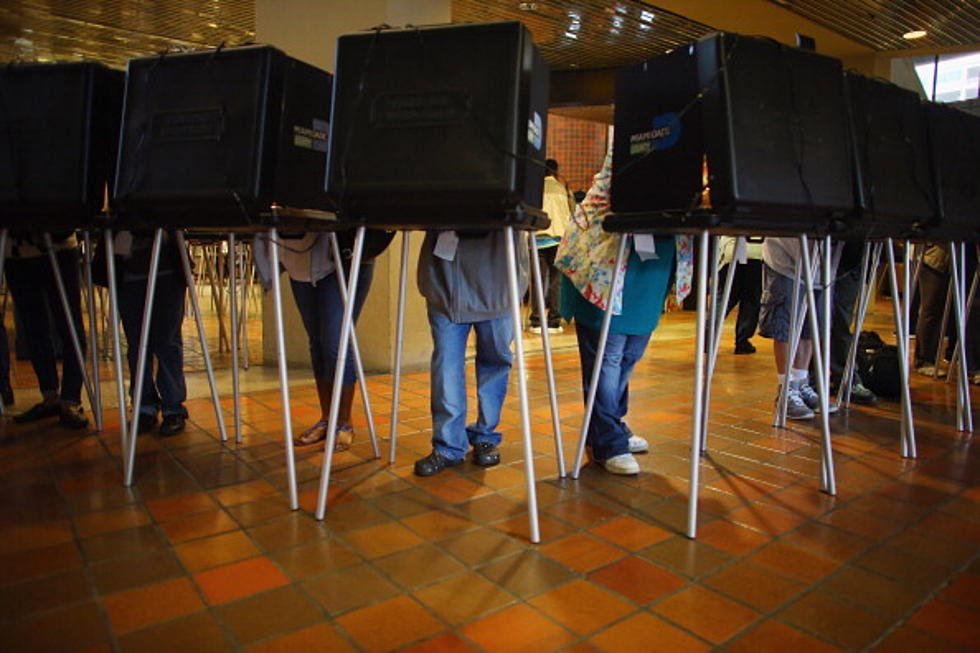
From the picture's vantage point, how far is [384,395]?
12.1ft

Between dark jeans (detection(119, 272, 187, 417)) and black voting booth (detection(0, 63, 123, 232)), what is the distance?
0.62 meters

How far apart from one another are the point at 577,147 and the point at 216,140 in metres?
9.56

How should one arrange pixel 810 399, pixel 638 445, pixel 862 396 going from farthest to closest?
pixel 862 396
pixel 810 399
pixel 638 445

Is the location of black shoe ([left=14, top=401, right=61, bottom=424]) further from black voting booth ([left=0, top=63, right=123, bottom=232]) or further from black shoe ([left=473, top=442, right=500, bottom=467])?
black shoe ([left=473, top=442, right=500, bottom=467])

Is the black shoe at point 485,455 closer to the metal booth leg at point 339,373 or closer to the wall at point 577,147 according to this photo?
the metal booth leg at point 339,373

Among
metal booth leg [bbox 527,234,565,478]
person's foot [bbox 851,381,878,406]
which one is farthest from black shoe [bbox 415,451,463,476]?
person's foot [bbox 851,381,878,406]

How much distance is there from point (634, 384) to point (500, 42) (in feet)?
8.87

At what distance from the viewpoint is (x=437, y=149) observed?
1766 mm

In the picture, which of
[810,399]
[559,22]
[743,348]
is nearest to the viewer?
[810,399]

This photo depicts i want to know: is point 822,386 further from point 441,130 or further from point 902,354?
point 441,130

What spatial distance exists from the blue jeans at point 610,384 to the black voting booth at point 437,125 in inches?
29.2

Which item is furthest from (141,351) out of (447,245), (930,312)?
(930,312)

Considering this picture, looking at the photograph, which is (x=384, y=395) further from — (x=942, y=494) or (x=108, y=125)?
(x=942, y=494)

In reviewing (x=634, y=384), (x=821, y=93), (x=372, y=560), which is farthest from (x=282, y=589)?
(x=634, y=384)
